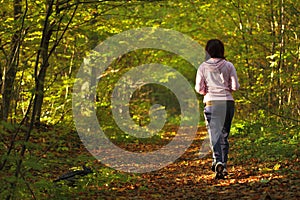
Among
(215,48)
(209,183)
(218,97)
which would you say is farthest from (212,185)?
(215,48)

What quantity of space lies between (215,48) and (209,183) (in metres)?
2.07

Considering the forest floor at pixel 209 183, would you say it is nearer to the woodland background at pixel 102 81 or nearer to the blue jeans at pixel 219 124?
the woodland background at pixel 102 81

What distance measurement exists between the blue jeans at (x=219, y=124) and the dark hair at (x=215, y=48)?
758mm

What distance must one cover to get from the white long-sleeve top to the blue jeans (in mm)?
111

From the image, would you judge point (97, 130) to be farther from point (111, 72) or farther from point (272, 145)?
point (272, 145)

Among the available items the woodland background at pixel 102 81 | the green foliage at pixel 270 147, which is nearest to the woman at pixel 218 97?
the woodland background at pixel 102 81

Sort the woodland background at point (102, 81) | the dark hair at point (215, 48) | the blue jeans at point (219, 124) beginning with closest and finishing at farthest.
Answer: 1. the woodland background at point (102, 81)
2. the blue jeans at point (219, 124)
3. the dark hair at point (215, 48)

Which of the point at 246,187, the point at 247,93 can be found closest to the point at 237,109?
the point at 247,93

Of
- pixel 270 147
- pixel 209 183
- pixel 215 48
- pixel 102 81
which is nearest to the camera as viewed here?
pixel 209 183

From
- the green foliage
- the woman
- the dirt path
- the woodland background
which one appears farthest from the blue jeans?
the green foliage

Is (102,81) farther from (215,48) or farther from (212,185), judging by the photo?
(212,185)

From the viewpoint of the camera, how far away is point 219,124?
6.85 m

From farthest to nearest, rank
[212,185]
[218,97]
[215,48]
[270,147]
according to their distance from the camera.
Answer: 1. [270,147]
2. [215,48]
3. [218,97]
4. [212,185]

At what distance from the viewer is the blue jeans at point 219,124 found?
6758 millimetres
